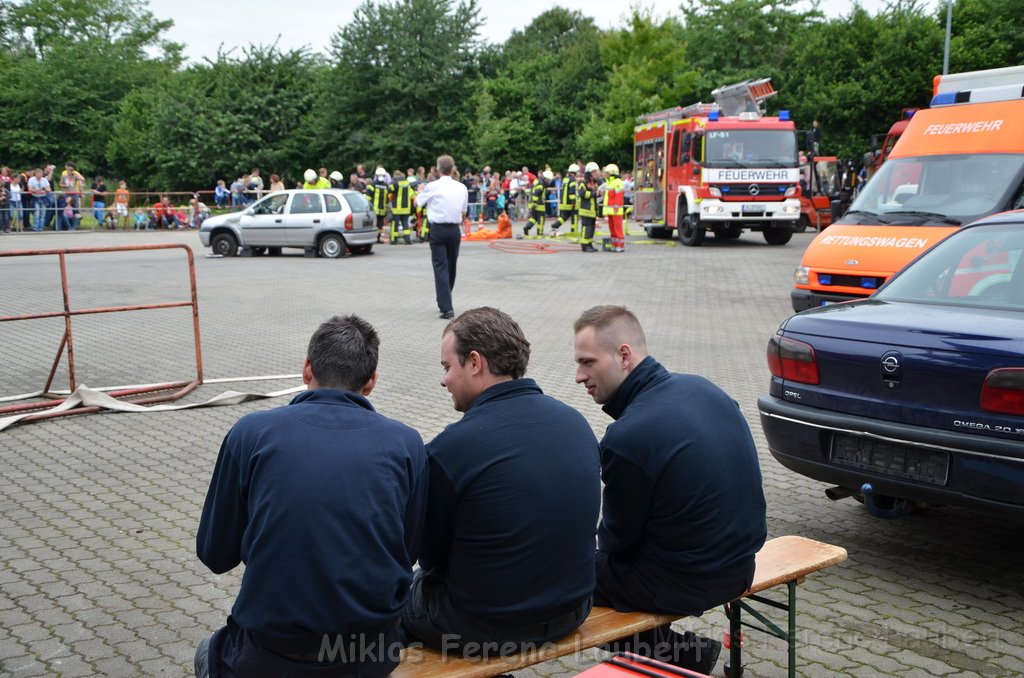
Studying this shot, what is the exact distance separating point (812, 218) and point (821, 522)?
24.3 metres

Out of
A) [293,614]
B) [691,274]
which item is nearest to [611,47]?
[691,274]

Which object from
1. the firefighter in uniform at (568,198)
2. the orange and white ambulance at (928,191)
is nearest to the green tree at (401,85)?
the firefighter in uniform at (568,198)

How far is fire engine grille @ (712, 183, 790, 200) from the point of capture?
23.7 m

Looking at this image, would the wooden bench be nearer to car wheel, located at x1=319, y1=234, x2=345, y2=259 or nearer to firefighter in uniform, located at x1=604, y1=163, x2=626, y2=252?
firefighter in uniform, located at x1=604, y1=163, x2=626, y2=252

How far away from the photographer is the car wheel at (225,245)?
78.8ft

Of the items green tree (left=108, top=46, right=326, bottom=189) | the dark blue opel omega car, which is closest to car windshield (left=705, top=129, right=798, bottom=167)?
the dark blue opel omega car

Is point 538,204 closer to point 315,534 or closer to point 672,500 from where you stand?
point 672,500

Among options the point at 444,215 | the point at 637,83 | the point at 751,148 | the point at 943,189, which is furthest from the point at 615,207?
the point at 637,83

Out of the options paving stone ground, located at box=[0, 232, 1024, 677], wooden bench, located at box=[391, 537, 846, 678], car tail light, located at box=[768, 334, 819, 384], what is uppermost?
car tail light, located at box=[768, 334, 819, 384]

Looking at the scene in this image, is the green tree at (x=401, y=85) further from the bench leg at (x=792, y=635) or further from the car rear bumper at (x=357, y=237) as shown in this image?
the bench leg at (x=792, y=635)

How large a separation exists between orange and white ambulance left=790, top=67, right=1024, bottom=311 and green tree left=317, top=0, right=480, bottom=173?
4118 centimetres

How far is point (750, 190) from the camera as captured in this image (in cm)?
2378

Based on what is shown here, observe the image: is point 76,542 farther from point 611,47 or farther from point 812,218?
point 611,47

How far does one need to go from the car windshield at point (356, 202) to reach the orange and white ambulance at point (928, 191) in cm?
1396
